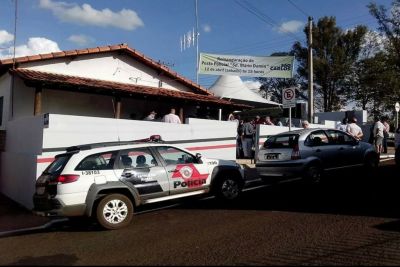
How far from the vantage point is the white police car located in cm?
750

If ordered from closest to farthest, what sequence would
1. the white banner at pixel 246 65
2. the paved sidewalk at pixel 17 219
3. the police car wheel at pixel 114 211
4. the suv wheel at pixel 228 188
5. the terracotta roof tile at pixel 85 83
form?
the police car wheel at pixel 114 211
the paved sidewalk at pixel 17 219
the suv wheel at pixel 228 188
the terracotta roof tile at pixel 85 83
the white banner at pixel 246 65

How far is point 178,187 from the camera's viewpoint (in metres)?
8.68

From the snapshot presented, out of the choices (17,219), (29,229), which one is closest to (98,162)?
(29,229)

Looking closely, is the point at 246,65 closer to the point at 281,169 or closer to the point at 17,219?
the point at 281,169

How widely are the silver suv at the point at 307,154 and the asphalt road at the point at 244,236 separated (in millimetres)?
1047

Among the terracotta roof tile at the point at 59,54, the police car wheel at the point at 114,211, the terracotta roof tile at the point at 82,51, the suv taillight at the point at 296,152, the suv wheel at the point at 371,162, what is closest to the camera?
the police car wheel at the point at 114,211

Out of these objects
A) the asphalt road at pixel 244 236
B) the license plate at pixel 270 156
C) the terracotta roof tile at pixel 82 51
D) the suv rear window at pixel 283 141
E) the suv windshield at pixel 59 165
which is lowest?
the asphalt road at pixel 244 236

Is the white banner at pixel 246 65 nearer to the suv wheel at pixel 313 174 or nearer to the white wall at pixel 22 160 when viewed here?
A: the white wall at pixel 22 160

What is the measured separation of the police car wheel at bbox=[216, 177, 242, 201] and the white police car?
0.19 meters

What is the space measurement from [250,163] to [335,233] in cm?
910

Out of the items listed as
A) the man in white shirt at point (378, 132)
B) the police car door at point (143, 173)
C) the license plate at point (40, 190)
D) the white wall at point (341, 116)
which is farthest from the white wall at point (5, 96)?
the white wall at point (341, 116)

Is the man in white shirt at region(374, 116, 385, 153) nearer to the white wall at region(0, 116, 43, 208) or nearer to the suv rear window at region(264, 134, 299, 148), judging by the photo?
the suv rear window at region(264, 134, 299, 148)

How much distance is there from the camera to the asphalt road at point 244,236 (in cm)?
556

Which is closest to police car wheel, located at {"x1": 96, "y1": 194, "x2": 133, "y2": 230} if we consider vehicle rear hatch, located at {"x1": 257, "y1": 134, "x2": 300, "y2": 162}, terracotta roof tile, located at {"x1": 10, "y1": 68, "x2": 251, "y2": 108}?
vehicle rear hatch, located at {"x1": 257, "y1": 134, "x2": 300, "y2": 162}
